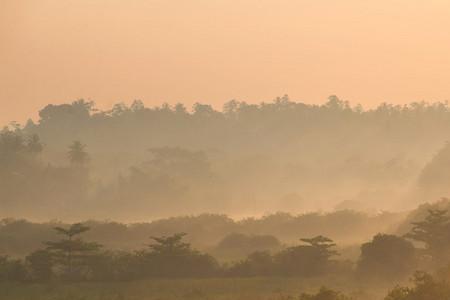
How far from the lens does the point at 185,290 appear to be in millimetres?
42031

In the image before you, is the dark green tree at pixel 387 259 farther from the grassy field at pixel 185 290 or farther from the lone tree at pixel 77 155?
the lone tree at pixel 77 155

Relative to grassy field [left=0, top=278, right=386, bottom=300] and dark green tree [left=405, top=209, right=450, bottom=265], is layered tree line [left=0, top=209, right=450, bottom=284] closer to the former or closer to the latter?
dark green tree [left=405, top=209, right=450, bottom=265]

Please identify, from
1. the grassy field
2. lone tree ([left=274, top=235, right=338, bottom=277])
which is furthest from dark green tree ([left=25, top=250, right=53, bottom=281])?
lone tree ([left=274, top=235, right=338, bottom=277])

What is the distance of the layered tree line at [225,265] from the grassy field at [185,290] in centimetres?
157

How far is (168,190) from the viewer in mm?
158500

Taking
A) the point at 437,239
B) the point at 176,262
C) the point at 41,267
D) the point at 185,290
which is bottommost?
the point at 185,290

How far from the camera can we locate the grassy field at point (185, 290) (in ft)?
129

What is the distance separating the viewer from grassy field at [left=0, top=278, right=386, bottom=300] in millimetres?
39406

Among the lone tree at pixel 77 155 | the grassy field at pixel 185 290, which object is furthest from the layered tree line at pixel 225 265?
the lone tree at pixel 77 155

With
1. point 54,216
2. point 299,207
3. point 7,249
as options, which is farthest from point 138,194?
point 7,249

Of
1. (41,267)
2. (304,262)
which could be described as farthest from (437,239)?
(41,267)

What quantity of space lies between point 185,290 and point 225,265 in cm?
674

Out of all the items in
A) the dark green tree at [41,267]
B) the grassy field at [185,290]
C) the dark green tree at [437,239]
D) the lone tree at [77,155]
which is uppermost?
the lone tree at [77,155]

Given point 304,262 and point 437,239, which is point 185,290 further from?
point 437,239
